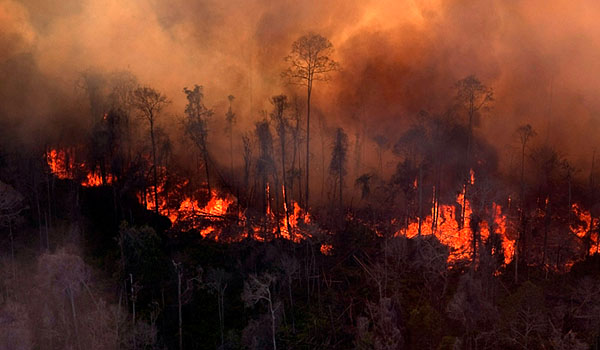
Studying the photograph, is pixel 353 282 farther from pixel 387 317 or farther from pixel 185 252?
pixel 185 252

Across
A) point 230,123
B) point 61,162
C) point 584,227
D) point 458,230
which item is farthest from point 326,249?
point 61,162

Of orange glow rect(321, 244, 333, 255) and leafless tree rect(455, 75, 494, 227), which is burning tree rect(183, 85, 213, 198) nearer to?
orange glow rect(321, 244, 333, 255)

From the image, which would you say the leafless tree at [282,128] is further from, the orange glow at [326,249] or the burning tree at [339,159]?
the burning tree at [339,159]

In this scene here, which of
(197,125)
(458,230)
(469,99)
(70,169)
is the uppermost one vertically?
(469,99)

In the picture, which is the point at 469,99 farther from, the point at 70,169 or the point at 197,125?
the point at 70,169

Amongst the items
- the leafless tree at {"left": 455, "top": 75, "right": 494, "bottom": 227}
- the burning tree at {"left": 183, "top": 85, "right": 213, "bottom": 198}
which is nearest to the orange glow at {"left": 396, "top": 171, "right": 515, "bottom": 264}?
the leafless tree at {"left": 455, "top": 75, "right": 494, "bottom": 227}

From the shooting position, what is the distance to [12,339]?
919 inches

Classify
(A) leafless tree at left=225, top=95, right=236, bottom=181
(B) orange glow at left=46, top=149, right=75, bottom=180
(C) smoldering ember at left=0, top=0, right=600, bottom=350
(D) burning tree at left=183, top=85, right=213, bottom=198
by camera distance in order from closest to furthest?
(C) smoldering ember at left=0, top=0, right=600, bottom=350, (D) burning tree at left=183, top=85, right=213, bottom=198, (B) orange glow at left=46, top=149, right=75, bottom=180, (A) leafless tree at left=225, top=95, right=236, bottom=181

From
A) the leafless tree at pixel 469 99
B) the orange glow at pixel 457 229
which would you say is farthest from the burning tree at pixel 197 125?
the leafless tree at pixel 469 99

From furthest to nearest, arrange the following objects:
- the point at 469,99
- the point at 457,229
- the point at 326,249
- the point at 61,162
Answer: the point at 61,162
the point at 469,99
the point at 457,229
the point at 326,249

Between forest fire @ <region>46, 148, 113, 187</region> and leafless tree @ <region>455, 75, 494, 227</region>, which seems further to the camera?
forest fire @ <region>46, 148, 113, 187</region>

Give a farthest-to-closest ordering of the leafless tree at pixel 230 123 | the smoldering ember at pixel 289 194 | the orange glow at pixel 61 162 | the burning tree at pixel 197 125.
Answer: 1. the leafless tree at pixel 230 123
2. the orange glow at pixel 61 162
3. the burning tree at pixel 197 125
4. the smoldering ember at pixel 289 194

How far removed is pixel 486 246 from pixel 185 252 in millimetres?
18123

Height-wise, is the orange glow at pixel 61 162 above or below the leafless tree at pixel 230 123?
below
